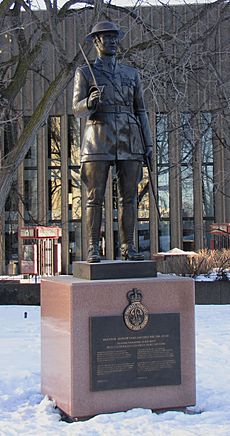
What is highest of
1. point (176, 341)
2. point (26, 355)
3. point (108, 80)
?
point (108, 80)

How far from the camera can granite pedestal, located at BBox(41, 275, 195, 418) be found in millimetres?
5590

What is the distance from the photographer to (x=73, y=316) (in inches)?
219

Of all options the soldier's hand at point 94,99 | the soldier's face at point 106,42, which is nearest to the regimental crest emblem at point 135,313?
the soldier's hand at point 94,99

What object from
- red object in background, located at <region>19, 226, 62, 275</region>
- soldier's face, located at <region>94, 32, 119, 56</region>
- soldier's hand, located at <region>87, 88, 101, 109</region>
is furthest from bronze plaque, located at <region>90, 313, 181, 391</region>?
red object in background, located at <region>19, 226, 62, 275</region>

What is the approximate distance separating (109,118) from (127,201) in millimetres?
878

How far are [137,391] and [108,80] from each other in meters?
3.06

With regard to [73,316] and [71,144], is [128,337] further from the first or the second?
[71,144]

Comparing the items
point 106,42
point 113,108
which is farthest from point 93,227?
point 106,42

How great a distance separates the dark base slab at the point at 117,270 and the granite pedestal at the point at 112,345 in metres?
0.12

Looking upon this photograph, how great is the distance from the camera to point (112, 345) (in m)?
5.67

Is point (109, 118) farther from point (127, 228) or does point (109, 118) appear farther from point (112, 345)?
point (112, 345)

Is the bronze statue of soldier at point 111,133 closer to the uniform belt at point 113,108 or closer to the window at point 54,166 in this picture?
the uniform belt at point 113,108

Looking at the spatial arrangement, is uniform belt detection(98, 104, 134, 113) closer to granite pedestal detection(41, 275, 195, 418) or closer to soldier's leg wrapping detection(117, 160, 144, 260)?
soldier's leg wrapping detection(117, 160, 144, 260)

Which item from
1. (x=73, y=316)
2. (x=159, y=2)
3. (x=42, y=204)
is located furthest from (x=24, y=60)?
(x=42, y=204)
